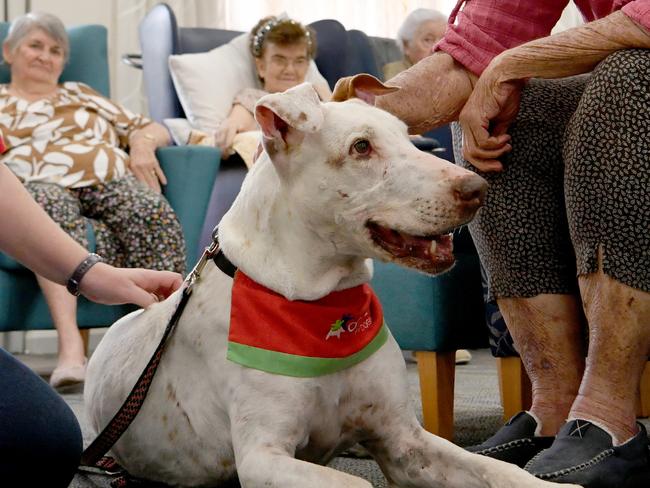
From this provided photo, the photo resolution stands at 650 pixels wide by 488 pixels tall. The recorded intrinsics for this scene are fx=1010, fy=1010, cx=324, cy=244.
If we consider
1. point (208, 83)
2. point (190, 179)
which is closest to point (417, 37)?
point (208, 83)

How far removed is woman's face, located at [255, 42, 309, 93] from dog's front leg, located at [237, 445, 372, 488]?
107 inches

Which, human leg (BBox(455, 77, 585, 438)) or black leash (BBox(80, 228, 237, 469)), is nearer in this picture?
black leash (BBox(80, 228, 237, 469))

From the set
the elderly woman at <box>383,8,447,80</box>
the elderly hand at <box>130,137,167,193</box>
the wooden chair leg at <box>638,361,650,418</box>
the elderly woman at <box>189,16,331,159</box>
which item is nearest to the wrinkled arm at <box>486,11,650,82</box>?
the wooden chair leg at <box>638,361,650,418</box>

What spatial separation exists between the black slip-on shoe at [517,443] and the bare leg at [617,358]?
14 cm

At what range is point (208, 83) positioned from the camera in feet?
12.4

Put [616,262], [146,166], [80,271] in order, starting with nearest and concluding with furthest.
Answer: [616,262], [80,271], [146,166]

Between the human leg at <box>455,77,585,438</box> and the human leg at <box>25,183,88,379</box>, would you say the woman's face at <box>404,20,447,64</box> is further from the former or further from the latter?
the human leg at <box>455,77,585,438</box>

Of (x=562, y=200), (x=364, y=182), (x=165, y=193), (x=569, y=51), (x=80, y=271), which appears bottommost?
(x=165, y=193)

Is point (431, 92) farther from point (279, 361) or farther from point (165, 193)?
point (165, 193)

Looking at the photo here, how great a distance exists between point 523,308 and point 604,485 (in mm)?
343

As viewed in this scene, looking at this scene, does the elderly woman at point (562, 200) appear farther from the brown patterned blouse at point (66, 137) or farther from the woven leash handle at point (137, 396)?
the brown patterned blouse at point (66, 137)

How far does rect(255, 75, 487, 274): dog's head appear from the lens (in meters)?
1.20

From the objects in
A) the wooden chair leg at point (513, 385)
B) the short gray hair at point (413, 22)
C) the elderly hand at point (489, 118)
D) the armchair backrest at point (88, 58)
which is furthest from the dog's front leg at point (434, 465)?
the short gray hair at point (413, 22)

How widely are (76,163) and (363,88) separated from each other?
1.97 metres
